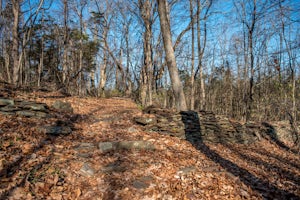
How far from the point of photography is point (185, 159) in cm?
418

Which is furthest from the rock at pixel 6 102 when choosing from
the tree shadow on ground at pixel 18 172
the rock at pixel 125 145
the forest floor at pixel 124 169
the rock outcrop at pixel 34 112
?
the rock at pixel 125 145

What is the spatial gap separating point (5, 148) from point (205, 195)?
3543mm

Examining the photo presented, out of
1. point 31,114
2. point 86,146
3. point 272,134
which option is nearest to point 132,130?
point 86,146

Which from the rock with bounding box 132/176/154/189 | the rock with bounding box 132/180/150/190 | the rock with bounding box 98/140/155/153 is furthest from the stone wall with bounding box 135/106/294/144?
the rock with bounding box 132/180/150/190

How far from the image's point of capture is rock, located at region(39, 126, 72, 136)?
14.6 feet

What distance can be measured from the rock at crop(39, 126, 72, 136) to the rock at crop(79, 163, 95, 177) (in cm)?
157

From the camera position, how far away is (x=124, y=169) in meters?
3.47

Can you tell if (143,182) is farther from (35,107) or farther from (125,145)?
(35,107)

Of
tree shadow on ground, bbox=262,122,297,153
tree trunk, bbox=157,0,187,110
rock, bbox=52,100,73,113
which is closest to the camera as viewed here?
rock, bbox=52,100,73,113

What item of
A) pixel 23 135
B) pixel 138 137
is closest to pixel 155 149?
pixel 138 137

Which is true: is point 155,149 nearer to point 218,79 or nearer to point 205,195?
point 205,195

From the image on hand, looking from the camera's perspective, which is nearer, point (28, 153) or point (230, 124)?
point (28, 153)

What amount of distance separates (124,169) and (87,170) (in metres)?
0.65

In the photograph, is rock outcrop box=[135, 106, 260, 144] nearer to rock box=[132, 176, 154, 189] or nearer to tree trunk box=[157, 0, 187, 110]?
tree trunk box=[157, 0, 187, 110]
